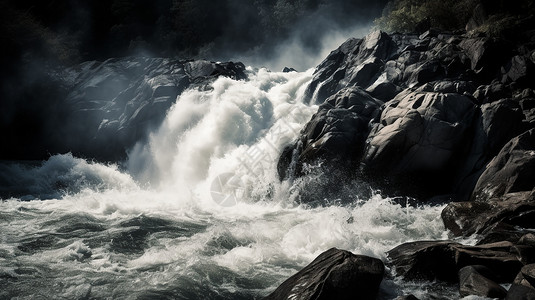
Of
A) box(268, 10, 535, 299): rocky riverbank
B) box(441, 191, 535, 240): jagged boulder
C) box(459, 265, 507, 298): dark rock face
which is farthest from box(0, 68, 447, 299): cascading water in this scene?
box(459, 265, 507, 298): dark rock face

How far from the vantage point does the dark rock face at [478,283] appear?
640 cm

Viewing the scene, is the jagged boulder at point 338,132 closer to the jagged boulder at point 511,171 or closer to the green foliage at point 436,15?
the jagged boulder at point 511,171

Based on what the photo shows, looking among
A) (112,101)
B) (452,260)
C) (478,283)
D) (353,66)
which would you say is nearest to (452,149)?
(452,260)

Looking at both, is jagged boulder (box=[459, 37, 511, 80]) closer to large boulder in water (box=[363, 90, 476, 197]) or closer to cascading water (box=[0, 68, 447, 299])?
large boulder in water (box=[363, 90, 476, 197])

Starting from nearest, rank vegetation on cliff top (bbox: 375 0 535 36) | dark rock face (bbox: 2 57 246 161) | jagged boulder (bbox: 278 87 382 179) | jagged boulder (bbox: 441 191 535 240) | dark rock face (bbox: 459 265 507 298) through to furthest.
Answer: dark rock face (bbox: 459 265 507 298)
jagged boulder (bbox: 441 191 535 240)
jagged boulder (bbox: 278 87 382 179)
vegetation on cliff top (bbox: 375 0 535 36)
dark rock face (bbox: 2 57 246 161)

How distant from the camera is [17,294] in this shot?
8.16 metres

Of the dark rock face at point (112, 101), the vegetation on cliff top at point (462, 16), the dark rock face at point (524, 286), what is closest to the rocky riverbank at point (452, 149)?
the dark rock face at point (524, 286)

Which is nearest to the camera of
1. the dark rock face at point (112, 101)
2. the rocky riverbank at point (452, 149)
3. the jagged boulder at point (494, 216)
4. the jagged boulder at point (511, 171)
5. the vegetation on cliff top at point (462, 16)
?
the rocky riverbank at point (452, 149)

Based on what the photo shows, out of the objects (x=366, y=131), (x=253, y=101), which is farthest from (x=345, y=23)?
(x=366, y=131)

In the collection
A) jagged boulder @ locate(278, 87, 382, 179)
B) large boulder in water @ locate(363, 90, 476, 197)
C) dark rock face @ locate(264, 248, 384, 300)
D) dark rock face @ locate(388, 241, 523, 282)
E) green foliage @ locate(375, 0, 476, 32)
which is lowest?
dark rock face @ locate(388, 241, 523, 282)

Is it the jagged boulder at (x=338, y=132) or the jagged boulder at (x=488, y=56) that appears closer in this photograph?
the jagged boulder at (x=338, y=132)

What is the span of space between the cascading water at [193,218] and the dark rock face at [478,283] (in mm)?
1196

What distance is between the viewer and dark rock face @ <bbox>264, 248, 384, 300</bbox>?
6465 millimetres

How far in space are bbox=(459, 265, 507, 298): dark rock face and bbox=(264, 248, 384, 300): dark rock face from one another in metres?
1.47
